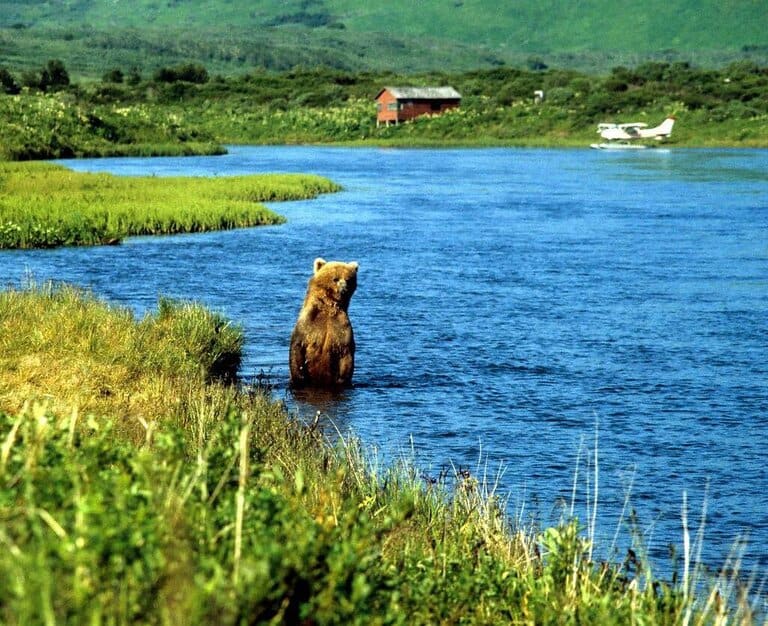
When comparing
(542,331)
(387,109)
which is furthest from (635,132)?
(542,331)

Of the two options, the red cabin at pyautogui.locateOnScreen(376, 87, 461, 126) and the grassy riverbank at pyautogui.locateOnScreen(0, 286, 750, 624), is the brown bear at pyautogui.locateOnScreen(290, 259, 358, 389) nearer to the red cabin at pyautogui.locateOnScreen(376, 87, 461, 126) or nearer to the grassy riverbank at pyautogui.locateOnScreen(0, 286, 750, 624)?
the grassy riverbank at pyautogui.locateOnScreen(0, 286, 750, 624)

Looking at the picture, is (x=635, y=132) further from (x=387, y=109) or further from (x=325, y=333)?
(x=325, y=333)

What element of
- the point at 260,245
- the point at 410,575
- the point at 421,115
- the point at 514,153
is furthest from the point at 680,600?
the point at 421,115

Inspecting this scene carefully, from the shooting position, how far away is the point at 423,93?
11894cm

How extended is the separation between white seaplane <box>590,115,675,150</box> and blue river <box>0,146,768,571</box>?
42.6 meters

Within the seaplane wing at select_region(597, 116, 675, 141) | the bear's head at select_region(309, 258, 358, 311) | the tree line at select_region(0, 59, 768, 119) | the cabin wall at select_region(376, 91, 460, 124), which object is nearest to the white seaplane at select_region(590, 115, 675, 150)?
the seaplane wing at select_region(597, 116, 675, 141)

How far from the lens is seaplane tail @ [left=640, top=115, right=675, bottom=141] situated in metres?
90.9

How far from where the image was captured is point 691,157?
75438 mm

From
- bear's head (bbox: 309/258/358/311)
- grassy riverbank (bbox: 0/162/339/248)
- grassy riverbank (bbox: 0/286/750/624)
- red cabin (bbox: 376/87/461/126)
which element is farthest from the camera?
red cabin (bbox: 376/87/461/126)

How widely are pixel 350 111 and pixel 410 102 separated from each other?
5.32 metres

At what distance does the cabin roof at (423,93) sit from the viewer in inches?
4562

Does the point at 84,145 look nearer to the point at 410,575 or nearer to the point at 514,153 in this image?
the point at 514,153

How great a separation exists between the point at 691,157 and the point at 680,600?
70.9m

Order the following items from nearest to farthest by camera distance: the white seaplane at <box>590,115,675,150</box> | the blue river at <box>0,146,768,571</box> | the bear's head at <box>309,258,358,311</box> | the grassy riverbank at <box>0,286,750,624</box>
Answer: the grassy riverbank at <box>0,286,750,624</box>, the blue river at <box>0,146,768,571</box>, the bear's head at <box>309,258,358,311</box>, the white seaplane at <box>590,115,675,150</box>
